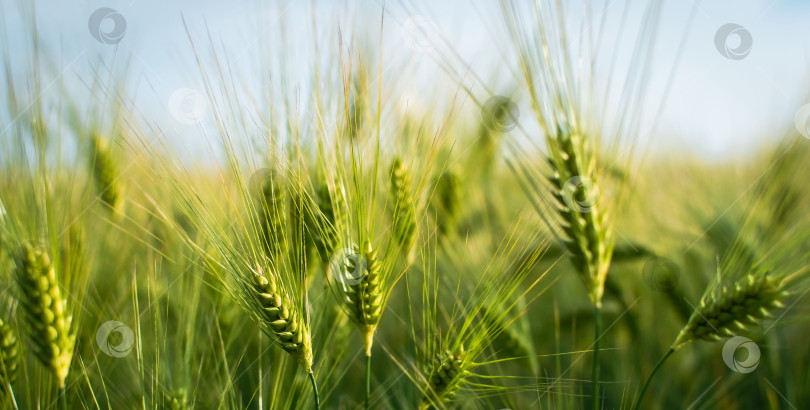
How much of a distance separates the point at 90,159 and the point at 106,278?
23cm

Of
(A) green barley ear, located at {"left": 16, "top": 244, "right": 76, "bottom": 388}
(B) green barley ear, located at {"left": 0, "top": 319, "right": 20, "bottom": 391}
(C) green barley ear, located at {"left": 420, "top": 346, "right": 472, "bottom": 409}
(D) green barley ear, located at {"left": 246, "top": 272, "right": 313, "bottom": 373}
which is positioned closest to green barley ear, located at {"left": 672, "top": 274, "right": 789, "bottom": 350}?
(C) green barley ear, located at {"left": 420, "top": 346, "right": 472, "bottom": 409}

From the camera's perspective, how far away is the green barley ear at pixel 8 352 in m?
0.64

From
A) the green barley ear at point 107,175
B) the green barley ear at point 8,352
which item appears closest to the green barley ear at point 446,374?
the green barley ear at point 8,352

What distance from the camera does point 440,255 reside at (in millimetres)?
843

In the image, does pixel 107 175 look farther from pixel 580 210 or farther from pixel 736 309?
pixel 736 309

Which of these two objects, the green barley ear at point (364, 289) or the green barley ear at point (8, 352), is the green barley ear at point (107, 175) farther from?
the green barley ear at point (364, 289)

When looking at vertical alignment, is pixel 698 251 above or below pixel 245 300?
below

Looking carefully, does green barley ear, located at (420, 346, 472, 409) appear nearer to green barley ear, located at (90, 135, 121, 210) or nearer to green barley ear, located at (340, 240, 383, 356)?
green barley ear, located at (340, 240, 383, 356)

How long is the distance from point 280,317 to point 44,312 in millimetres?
283

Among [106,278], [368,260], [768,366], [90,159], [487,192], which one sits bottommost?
[768,366]

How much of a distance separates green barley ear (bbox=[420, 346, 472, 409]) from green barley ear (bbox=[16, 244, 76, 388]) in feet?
1.32

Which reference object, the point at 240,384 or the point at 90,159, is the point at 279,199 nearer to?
the point at 240,384

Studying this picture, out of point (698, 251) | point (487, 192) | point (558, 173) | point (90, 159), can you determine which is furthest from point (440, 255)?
point (90, 159)

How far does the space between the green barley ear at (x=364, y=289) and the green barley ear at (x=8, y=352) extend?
1.43 feet
